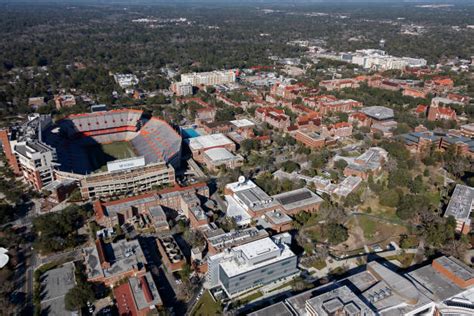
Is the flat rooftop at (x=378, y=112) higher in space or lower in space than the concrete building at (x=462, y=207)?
higher

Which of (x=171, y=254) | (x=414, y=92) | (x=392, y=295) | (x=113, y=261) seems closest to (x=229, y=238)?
(x=171, y=254)

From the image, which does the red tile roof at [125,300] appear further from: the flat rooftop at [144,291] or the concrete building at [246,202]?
the concrete building at [246,202]

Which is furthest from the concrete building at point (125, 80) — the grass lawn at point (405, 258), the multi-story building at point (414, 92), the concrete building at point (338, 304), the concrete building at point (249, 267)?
the concrete building at point (338, 304)

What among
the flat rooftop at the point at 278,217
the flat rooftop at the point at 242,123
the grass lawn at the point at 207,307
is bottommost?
the grass lawn at the point at 207,307

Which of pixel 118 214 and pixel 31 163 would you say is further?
pixel 31 163

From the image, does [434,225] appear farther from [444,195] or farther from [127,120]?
[127,120]

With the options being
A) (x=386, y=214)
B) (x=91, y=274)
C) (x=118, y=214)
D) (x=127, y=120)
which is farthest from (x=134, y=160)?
(x=386, y=214)

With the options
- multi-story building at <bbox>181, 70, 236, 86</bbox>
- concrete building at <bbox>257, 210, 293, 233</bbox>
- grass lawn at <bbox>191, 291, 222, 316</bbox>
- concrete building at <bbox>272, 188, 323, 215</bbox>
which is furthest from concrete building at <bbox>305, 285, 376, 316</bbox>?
multi-story building at <bbox>181, 70, 236, 86</bbox>
